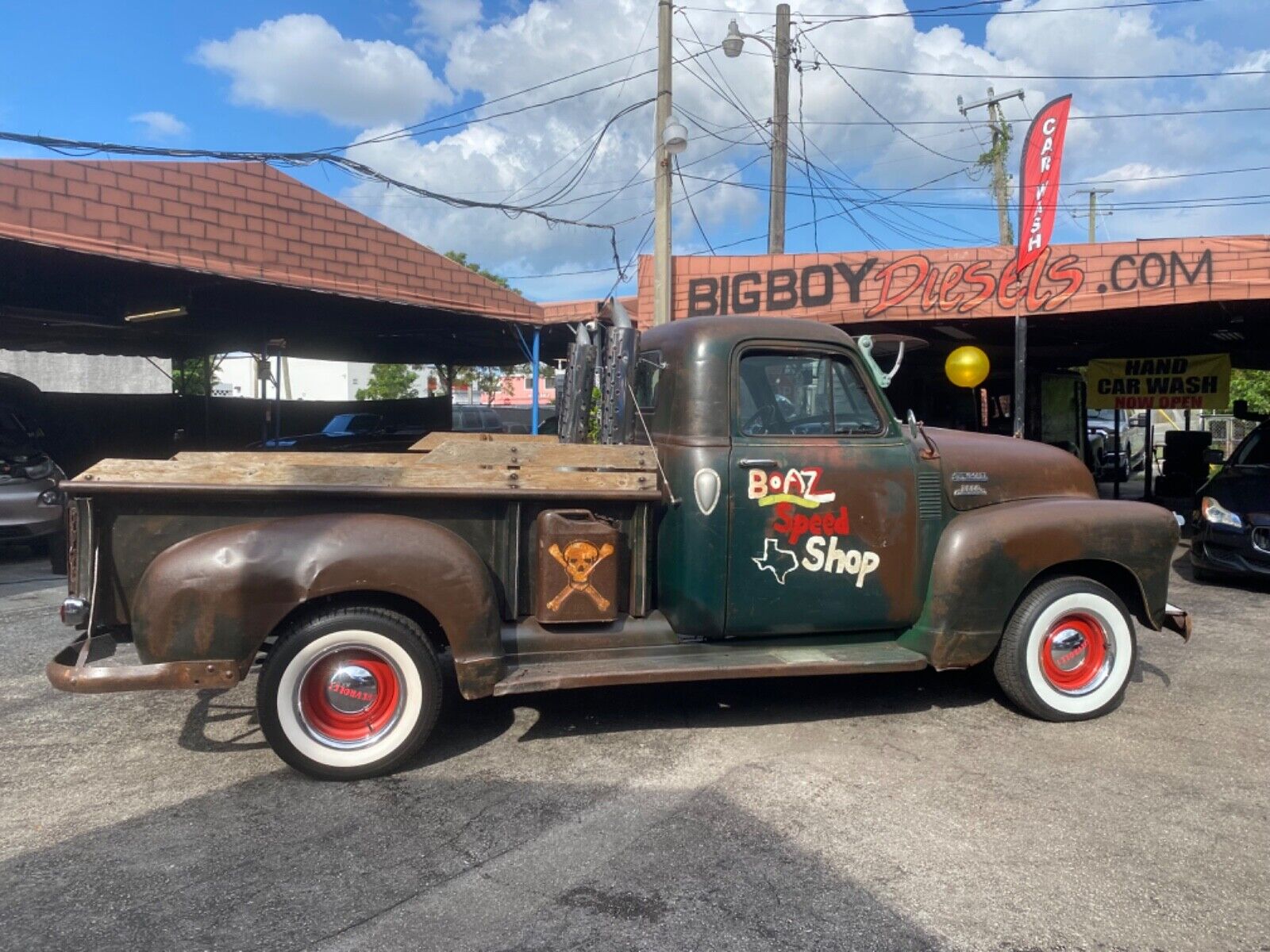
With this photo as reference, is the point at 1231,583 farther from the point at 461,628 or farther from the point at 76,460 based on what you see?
the point at 76,460

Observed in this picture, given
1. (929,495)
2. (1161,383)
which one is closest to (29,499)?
(929,495)

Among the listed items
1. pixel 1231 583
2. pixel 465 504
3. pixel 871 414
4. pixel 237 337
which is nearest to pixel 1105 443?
pixel 1231 583

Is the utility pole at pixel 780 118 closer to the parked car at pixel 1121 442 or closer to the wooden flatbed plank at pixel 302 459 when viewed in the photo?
the parked car at pixel 1121 442

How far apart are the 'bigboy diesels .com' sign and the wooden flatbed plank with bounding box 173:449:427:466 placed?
23.8 feet

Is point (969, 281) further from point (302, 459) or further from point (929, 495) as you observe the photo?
point (302, 459)

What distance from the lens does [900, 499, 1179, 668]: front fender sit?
4.62 meters

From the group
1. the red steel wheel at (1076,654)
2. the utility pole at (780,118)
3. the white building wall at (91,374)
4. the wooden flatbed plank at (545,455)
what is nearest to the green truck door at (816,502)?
the wooden flatbed plank at (545,455)

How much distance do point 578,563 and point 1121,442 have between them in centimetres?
2484

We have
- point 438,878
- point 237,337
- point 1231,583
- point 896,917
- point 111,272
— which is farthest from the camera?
point 237,337

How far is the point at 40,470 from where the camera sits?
387 inches

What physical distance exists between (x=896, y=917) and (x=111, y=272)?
37.6ft

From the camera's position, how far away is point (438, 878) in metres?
3.21

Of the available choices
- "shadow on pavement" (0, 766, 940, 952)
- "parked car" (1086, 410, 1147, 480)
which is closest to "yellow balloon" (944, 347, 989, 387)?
"shadow on pavement" (0, 766, 940, 952)

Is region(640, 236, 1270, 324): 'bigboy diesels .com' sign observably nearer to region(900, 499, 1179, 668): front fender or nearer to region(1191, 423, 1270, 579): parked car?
region(1191, 423, 1270, 579): parked car
